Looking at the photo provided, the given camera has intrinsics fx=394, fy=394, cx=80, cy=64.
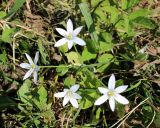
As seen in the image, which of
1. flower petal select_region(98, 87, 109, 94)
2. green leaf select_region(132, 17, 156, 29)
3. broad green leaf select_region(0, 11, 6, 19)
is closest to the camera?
flower petal select_region(98, 87, 109, 94)

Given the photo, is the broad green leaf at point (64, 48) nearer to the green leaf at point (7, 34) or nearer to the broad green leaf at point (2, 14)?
the green leaf at point (7, 34)

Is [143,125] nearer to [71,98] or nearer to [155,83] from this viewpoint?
[155,83]

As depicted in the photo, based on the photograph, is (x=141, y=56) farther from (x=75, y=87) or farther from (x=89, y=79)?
(x=75, y=87)

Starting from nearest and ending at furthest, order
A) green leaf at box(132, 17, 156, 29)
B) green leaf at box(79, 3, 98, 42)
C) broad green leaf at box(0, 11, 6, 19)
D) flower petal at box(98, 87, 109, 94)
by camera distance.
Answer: flower petal at box(98, 87, 109, 94)
green leaf at box(132, 17, 156, 29)
green leaf at box(79, 3, 98, 42)
broad green leaf at box(0, 11, 6, 19)

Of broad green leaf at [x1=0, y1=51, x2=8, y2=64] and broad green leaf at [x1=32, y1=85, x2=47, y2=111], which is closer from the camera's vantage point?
broad green leaf at [x1=32, y1=85, x2=47, y2=111]

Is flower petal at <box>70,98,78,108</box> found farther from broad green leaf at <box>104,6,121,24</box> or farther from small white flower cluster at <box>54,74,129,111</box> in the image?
broad green leaf at <box>104,6,121,24</box>

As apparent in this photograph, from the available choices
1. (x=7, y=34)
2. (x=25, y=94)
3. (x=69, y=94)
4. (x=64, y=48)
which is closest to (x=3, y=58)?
(x=7, y=34)

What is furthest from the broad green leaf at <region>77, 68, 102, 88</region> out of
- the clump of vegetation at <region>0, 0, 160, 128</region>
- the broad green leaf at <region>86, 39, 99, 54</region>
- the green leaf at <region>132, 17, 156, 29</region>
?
the green leaf at <region>132, 17, 156, 29</region>
